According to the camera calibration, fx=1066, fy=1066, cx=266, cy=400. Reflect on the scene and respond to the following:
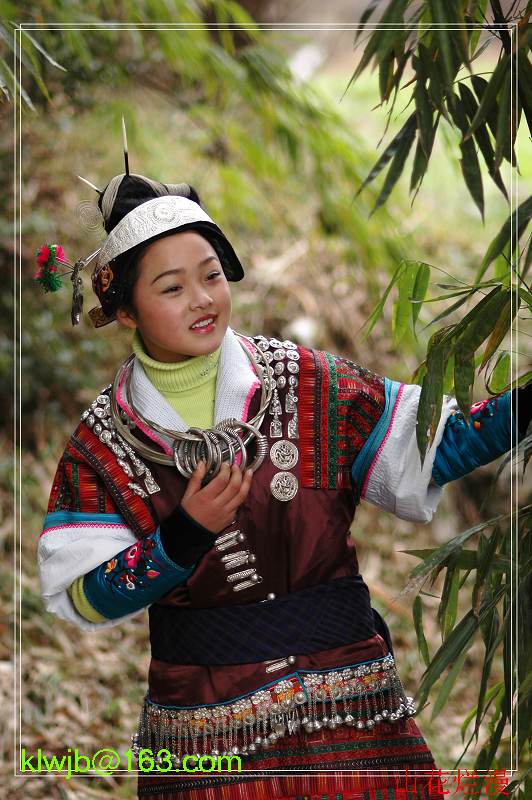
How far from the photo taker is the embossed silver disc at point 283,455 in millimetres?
1403

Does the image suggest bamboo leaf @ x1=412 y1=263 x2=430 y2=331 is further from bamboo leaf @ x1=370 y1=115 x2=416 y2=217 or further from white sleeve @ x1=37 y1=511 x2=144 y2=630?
white sleeve @ x1=37 y1=511 x2=144 y2=630

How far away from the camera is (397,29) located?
136 centimetres

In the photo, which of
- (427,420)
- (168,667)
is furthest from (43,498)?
(427,420)

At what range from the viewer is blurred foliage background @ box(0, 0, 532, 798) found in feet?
9.04

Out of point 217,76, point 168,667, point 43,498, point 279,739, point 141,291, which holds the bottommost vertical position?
point 279,739

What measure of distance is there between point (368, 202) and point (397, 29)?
2159mm

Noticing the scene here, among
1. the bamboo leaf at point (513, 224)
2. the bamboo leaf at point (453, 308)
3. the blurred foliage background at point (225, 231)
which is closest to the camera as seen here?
the bamboo leaf at point (513, 224)

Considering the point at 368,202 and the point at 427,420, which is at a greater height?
the point at 368,202

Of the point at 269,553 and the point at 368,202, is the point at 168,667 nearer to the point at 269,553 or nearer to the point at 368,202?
the point at 269,553

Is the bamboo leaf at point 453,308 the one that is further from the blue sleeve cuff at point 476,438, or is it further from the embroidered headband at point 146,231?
the embroidered headband at point 146,231

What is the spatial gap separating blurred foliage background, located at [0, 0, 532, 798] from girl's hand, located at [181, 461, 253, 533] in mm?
1383

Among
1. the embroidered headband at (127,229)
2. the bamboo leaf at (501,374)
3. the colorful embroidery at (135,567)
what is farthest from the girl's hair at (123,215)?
the bamboo leaf at (501,374)

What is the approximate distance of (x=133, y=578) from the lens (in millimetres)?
1334

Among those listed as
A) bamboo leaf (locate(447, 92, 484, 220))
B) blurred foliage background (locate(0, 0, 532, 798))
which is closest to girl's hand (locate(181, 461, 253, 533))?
bamboo leaf (locate(447, 92, 484, 220))
